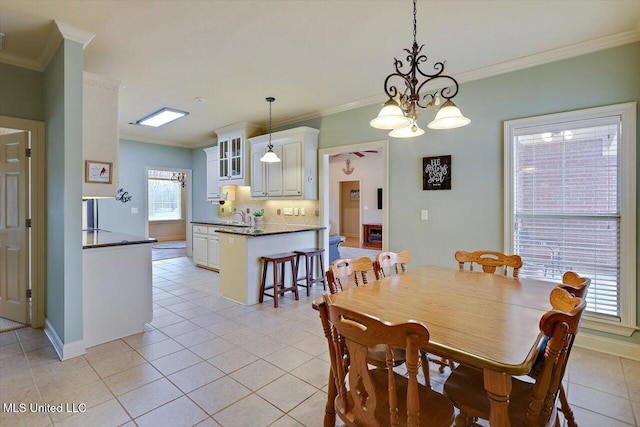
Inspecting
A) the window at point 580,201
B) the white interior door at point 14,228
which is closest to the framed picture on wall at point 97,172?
the white interior door at point 14,228

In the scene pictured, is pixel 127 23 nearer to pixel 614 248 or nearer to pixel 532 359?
pixel 532 359

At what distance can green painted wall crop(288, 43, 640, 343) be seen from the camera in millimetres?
2820

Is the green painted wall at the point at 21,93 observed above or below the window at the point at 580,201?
above

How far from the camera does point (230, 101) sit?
4.55m

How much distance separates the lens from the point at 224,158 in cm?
640

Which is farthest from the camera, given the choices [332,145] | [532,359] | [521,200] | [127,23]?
[332,145]

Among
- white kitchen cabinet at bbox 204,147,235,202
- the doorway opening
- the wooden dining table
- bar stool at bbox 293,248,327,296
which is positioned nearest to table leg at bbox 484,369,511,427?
the wooden dining table

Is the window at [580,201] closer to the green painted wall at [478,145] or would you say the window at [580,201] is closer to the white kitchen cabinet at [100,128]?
the green painted wall at [478,145]

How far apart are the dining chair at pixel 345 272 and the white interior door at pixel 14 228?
10.9ft

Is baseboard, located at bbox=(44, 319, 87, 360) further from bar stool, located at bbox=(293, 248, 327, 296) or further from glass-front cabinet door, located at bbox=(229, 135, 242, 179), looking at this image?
glass-front cabinet door, located at bbox=(229, 135, 242, 179)

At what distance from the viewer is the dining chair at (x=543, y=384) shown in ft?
3.82

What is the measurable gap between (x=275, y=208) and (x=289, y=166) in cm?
107

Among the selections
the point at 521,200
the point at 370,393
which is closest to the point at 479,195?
the point at 521,200

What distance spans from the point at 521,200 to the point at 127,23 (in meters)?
3.91
